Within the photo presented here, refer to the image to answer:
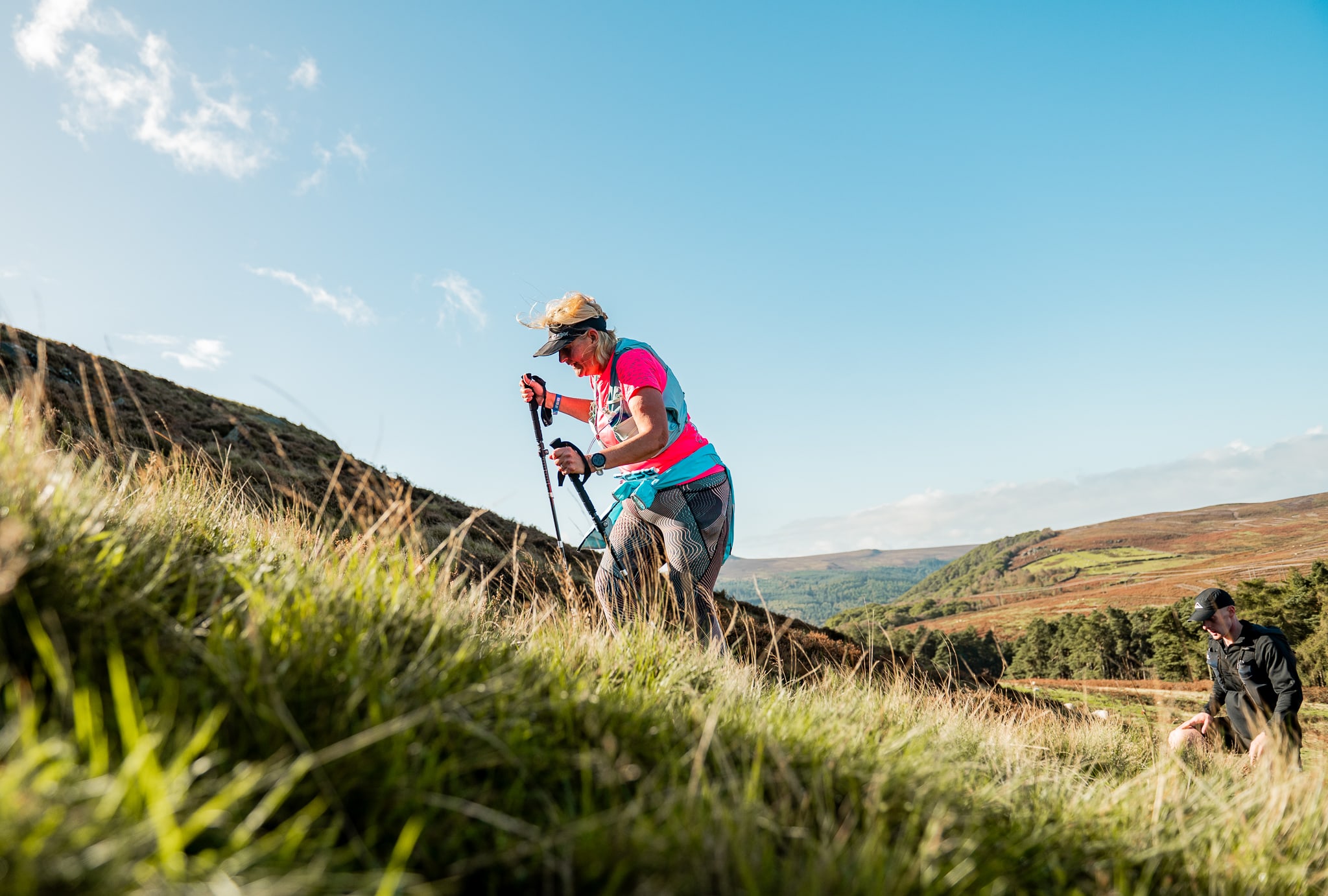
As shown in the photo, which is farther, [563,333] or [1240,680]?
[1240,680]

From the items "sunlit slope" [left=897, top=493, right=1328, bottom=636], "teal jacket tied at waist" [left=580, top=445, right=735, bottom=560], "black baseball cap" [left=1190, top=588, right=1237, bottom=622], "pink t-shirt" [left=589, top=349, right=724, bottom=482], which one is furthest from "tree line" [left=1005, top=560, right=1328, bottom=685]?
"pink t-shirt" [left=589, top=349, right=724, bottom=482]

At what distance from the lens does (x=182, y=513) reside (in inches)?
136

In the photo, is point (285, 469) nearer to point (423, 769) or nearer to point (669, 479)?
point (669, 479)

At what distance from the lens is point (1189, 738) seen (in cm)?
709

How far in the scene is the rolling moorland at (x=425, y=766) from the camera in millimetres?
1267

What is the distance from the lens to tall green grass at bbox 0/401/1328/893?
4.14 feet

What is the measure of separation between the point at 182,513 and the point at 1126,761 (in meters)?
7.14

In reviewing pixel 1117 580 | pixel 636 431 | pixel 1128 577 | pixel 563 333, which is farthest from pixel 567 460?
pixel 1117 580

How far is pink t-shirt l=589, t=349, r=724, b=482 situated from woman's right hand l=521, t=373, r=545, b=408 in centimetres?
66

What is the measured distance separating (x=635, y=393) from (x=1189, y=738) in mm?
7459

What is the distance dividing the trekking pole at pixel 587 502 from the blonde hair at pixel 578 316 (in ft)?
2.28

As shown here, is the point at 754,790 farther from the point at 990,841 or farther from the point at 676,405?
the point at 676,405

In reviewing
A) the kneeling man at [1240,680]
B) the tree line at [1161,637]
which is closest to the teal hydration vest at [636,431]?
the kneeling man at [1240,680]

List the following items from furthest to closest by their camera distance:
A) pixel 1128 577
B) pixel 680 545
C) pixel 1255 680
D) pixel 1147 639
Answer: pixel 1128 577
pixel 1147 639
pixel 1255 680
pixel 680 545
